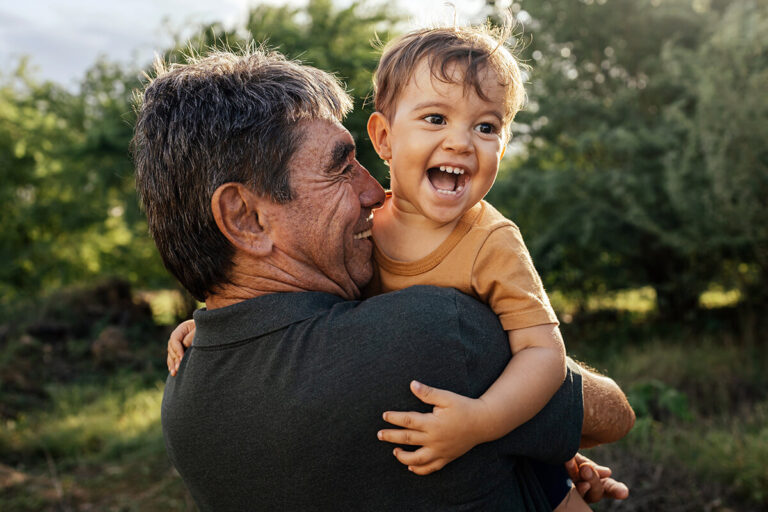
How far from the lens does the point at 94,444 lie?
22.9 ft

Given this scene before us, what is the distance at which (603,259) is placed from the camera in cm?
1023

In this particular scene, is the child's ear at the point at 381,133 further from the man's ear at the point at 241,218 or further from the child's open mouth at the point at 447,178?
the man's ear at the point at 241,218

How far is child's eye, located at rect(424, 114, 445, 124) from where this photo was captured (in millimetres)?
1992

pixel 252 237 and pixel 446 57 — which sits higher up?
pixel 446 57

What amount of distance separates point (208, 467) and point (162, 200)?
70 centimetres

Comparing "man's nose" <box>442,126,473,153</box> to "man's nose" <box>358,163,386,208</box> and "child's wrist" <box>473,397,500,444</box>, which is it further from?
"child's wrist" <box>473,397,500,444</box>

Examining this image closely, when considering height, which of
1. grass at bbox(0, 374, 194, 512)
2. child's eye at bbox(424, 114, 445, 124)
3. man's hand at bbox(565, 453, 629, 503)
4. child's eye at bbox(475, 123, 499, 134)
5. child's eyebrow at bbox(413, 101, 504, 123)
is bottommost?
grass at bbox(0, 374, 194, 512)

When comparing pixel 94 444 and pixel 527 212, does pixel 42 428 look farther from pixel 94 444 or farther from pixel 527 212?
pixel 527 212

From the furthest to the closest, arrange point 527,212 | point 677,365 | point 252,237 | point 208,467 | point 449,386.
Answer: point 527,212
point 677,365
point 252,237
point 208,467
point 449,386

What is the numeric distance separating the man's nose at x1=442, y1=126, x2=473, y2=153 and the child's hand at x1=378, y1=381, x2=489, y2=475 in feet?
2.46

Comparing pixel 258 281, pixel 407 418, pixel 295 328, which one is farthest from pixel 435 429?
pixel 258 281

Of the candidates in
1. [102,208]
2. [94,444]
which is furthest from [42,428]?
[102,208]

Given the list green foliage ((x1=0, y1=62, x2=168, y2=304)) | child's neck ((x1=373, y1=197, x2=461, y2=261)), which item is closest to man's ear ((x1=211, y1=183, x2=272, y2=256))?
child's neck ((x1=373, y1=197, x2=461, y2=261))

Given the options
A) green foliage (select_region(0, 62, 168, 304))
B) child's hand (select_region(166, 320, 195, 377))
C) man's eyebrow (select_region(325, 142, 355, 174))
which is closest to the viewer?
man's eyebrow (select_region(325, 142, 355, 174))
